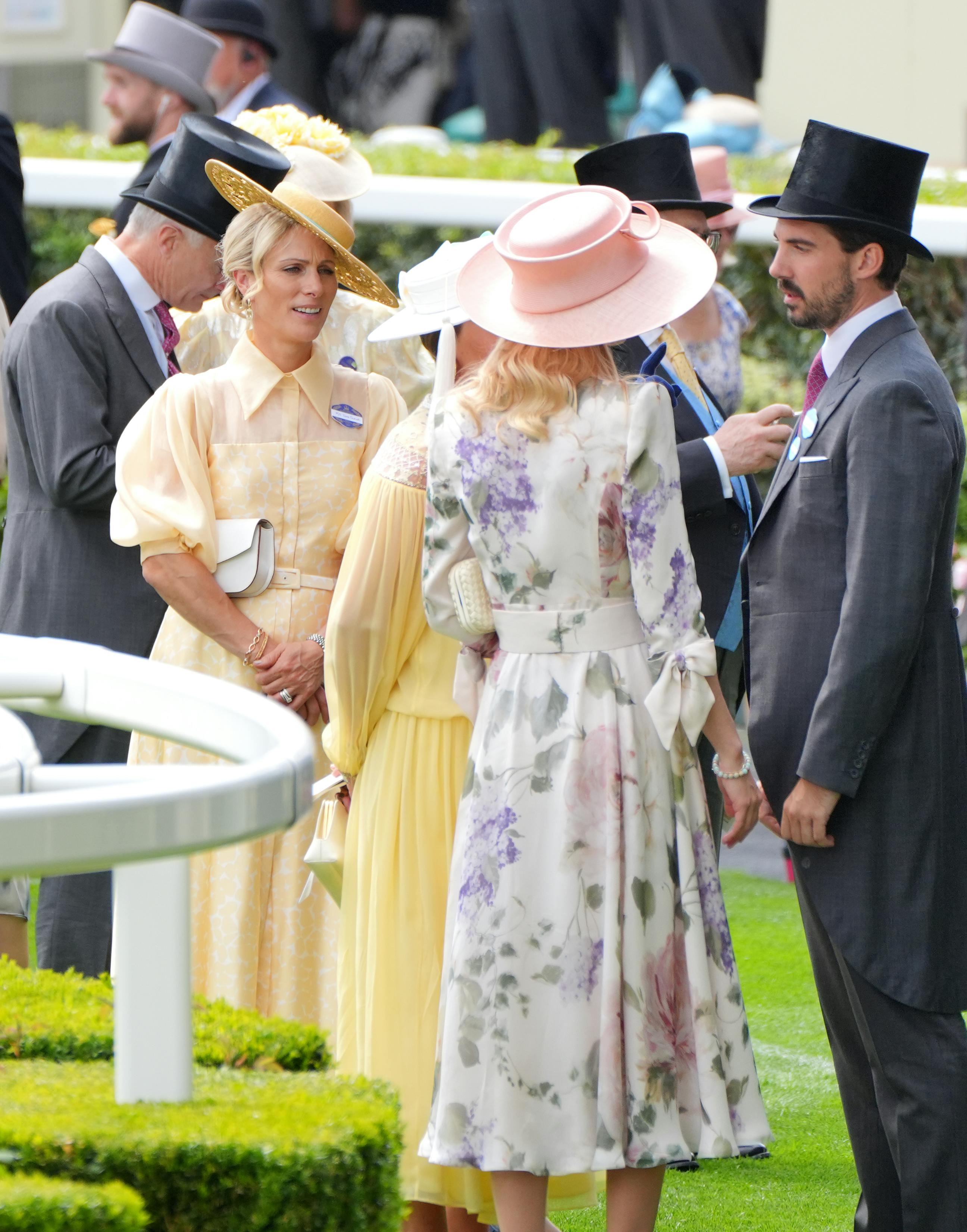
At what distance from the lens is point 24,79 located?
20.0 metres

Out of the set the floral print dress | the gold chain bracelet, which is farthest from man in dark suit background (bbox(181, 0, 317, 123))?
the floral print dress

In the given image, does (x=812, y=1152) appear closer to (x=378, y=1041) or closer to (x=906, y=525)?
(x=378, y=1041)

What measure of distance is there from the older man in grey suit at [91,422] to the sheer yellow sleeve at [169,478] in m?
0.42

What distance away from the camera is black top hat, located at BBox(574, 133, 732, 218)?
3.96 meters

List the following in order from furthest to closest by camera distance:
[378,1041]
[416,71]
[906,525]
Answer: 1. [416,71]
2. [378,1041]
3. [906,525]

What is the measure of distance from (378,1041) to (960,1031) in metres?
1.00

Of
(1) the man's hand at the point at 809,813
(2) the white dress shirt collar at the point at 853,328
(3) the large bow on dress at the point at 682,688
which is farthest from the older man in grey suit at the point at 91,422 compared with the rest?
(1) the man's hand at the point at 809,813

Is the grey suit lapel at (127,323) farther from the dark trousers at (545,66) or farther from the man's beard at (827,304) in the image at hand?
the dark trousers at (545,66)

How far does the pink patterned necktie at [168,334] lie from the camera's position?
409 centimetres

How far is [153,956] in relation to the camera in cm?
153

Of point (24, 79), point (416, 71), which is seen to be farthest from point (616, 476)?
point (24, 79)

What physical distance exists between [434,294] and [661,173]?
1.00 meters

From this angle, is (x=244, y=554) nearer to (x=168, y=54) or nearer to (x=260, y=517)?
(x=260, y=517)

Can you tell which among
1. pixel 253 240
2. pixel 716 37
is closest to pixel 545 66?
pixel 716 37
